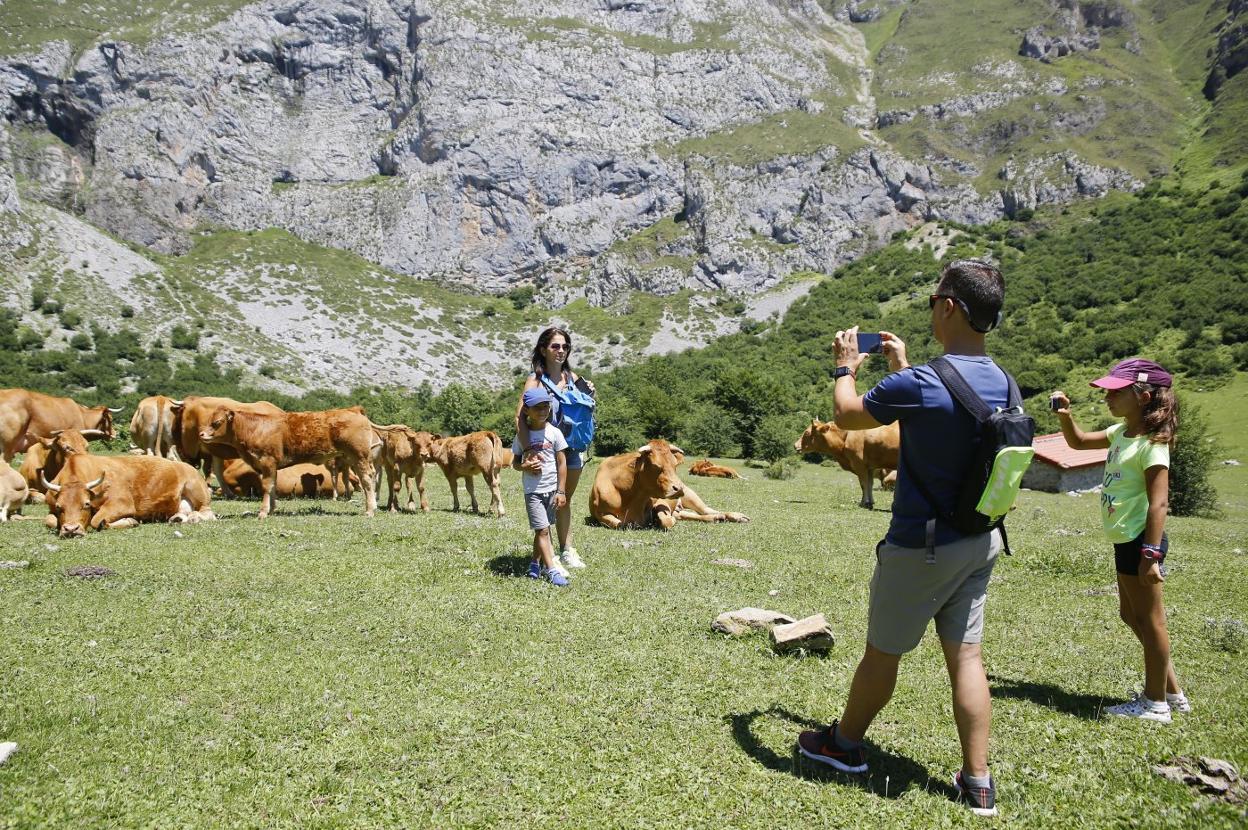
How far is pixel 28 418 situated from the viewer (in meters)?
15.0

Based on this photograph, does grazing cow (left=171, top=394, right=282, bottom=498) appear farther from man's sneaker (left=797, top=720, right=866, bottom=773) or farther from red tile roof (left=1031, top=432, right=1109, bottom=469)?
red tile roof (left=1031, top=432, right=1109, bottom=469)

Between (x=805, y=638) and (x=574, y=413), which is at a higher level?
(x=574, y=413)

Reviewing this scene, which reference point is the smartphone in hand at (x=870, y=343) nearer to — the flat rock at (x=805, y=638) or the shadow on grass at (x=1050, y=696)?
the flat rock at (x=805, y=638)

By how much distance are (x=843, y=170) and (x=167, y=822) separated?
146 metres

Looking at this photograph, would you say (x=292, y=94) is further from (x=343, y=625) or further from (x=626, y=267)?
(x=343, y=625)

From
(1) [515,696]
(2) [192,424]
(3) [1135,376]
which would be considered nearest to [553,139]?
(2) [192,424]

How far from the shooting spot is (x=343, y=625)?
639 cm

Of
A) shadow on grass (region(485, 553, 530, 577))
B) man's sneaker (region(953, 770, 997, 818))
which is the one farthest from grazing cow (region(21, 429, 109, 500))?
man's sneaker (region(953, 770, 997, 818))

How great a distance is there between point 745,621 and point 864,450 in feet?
41.1

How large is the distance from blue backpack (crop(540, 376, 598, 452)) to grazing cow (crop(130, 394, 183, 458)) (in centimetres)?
1278

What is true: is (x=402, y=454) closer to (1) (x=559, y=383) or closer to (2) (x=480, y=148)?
(1) (x=559, y=383)

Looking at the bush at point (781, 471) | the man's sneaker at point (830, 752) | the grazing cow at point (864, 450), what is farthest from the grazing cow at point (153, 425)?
the bush at point (781, 471)

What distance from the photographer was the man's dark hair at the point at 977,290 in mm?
3711

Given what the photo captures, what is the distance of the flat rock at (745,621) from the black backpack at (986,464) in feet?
10.4
